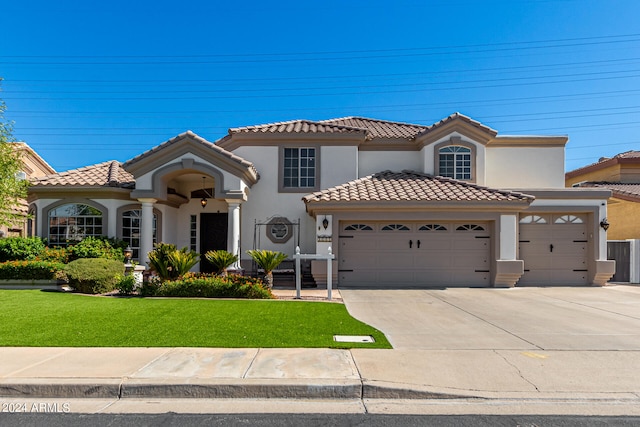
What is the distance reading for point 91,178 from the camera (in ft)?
48.8

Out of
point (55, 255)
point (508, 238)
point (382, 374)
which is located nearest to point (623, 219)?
point (508, 238)

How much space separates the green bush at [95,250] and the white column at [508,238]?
13.8 metres

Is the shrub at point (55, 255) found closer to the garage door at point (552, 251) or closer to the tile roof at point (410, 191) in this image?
the tile roof at point (410, 191)

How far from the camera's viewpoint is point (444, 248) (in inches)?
523

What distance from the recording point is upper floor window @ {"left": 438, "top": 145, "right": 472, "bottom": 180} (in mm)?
15719

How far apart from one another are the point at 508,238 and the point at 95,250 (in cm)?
1479

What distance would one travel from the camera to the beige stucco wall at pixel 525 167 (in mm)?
16188

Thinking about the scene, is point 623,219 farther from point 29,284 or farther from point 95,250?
point 29,284

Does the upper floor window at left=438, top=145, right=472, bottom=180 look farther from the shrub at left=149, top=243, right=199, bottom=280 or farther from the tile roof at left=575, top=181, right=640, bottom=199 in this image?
the shrub at left=149, top=243, right=199, bottom=280

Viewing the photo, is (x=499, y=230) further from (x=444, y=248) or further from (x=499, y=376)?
(x=499, y=376)

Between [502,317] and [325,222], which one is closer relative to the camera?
[502,317]

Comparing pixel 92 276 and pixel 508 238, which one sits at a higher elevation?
pixel 508 238

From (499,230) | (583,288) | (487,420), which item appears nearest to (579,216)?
(583,288)

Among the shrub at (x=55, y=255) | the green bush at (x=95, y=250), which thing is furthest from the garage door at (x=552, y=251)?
the shrub at (x=55, y=255)
